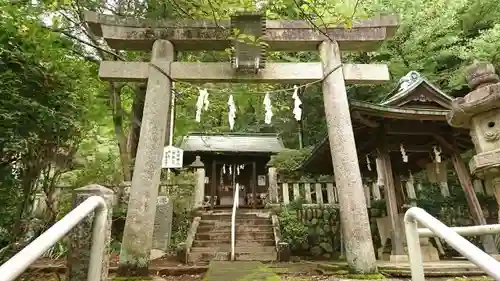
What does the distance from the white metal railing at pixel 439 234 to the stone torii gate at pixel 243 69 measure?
311 centimetres

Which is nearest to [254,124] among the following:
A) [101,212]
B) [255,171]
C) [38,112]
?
[255,171]

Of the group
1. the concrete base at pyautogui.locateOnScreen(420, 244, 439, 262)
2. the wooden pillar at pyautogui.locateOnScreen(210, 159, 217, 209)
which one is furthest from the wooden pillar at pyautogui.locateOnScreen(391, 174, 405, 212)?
the wooden pillar at pyautogui.locateOnScreen(210, 159, 217, 209)

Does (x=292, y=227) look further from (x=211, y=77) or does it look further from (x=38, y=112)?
(x=38, y=112)

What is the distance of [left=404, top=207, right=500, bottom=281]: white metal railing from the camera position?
154 centimetres

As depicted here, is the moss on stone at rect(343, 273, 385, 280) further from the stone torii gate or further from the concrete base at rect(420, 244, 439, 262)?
the concrete base at rect(420, 244, 439, 262)

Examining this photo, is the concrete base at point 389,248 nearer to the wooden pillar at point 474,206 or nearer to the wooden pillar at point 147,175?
the wooden pillar at point 474,206

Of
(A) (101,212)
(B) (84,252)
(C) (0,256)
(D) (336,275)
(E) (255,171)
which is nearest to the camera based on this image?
(A) (101,212)

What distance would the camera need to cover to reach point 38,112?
13.8ft

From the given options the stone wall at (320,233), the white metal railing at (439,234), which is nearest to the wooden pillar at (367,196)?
the stone wall at (320,233)

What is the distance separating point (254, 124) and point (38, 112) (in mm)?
21407

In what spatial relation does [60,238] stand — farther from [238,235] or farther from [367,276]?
[238,235]

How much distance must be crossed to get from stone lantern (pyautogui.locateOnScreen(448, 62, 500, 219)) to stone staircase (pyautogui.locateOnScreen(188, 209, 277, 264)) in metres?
5.59

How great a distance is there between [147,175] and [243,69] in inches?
102

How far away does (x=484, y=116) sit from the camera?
13.5 feet
